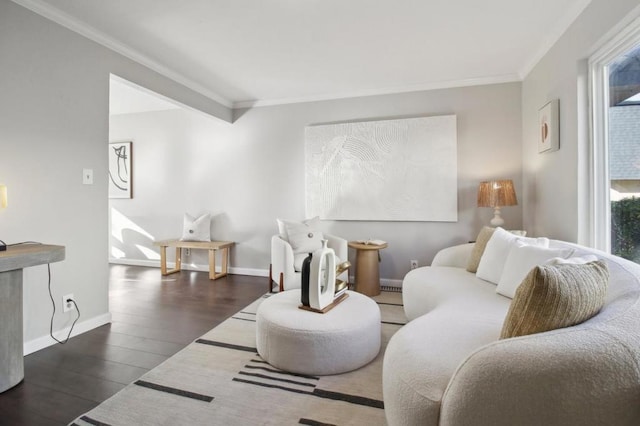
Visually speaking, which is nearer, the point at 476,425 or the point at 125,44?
the point at 476,425

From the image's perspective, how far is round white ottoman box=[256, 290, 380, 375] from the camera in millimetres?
1795

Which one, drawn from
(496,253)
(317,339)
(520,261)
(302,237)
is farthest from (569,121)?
(302,237)

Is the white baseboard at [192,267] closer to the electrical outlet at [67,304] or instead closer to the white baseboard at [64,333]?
the white baseboard at [64,333]

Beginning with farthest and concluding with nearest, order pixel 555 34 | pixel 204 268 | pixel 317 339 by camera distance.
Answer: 1. pixel 204 268
2. pixel 555 34
3. pixel 317 339

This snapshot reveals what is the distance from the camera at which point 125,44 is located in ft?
9.08

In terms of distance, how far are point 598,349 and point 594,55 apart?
226 centimetres

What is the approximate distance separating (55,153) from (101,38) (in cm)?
108

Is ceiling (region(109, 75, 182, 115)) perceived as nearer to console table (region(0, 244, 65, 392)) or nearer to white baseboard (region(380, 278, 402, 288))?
console table (region(0, 244, 65, 392))

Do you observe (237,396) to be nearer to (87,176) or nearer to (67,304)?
(67,304)

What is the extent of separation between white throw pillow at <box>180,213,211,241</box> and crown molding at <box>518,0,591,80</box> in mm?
4263

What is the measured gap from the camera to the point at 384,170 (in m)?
3.81

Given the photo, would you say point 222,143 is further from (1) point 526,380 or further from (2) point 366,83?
(1) point 526,380

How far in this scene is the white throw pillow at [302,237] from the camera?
361 centimetres

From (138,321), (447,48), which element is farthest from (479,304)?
(138,321)
